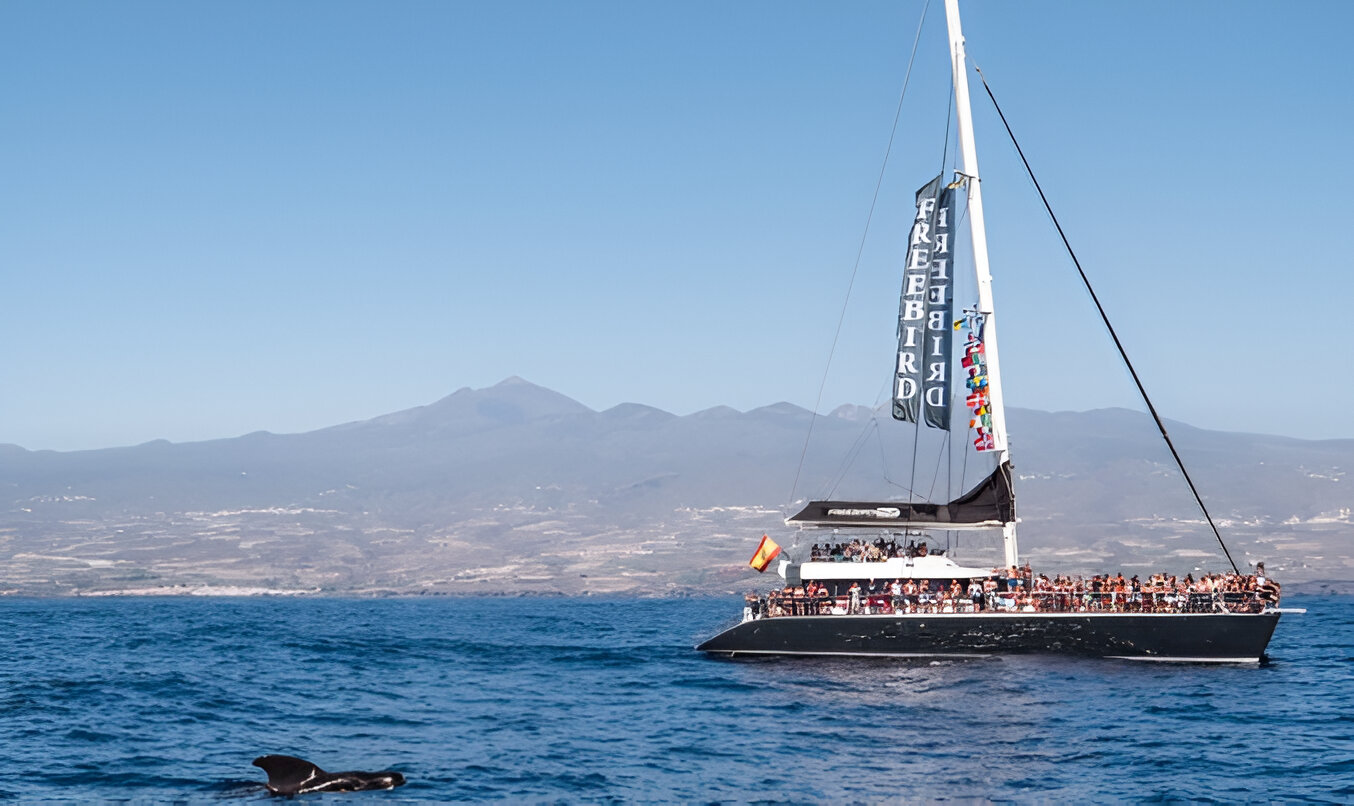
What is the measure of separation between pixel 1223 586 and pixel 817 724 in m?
16.5

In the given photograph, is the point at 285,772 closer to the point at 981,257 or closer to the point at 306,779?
the point at 306,779

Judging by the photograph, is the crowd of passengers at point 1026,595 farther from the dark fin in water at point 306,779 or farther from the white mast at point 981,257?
the dark fin in water at point 306,779

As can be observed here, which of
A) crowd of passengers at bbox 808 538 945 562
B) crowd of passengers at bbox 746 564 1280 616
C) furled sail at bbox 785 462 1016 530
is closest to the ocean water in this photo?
crowd of passengers at bbox 746 564 1280 616

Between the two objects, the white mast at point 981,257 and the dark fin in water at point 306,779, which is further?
the white mast at point 981,257

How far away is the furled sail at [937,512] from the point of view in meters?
46.3

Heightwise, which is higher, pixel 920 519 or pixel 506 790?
pixel 920 519

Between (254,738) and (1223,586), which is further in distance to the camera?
(1223,586)

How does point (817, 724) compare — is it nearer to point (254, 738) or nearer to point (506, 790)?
point (506, 790)

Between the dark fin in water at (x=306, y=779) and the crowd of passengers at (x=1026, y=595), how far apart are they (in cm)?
2209

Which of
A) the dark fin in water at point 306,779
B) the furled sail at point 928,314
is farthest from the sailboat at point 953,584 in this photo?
the dark fin in water at point 306,779

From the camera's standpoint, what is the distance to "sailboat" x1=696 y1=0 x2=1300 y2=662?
4125cm

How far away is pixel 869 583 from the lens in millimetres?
46000

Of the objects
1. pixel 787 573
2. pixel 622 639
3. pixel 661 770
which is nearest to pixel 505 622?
pixel 622 639

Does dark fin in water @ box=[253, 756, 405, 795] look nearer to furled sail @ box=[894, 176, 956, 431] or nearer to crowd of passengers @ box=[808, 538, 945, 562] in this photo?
crowd of passengers @ box=[808, 538, 945, 562]
